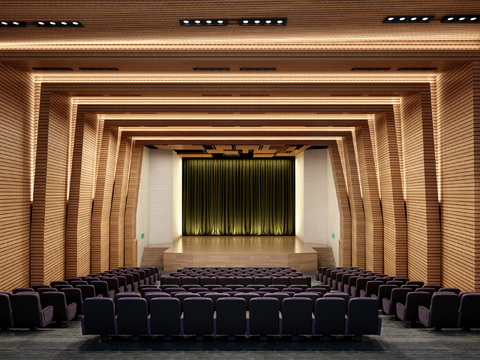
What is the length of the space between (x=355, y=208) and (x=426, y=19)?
10007 millimetres

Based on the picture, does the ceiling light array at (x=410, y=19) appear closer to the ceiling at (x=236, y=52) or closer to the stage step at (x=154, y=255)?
the ceiling at (x=236, y=52)

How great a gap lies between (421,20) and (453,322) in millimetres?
5229

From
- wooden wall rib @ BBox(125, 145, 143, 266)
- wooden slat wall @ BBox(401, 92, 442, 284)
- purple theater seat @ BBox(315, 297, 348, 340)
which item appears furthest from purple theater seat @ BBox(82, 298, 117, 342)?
wooden wall rib @ BBox(125, 145, 143, 266)

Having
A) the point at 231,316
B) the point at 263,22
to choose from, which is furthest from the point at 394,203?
the point at 231,316

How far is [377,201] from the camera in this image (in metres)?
13.7

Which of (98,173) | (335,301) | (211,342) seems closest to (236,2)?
(335,301)

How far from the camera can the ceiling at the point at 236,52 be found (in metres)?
6.50

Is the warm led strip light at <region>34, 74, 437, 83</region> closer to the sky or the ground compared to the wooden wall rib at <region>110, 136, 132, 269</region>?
closer to the sky

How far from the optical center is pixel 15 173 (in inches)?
355

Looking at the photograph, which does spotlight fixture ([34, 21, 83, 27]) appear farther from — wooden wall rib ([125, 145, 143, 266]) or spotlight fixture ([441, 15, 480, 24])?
wooden wall rib ([125, 145, 143, 266])

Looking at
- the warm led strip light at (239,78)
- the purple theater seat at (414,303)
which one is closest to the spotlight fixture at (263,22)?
the warm led strip light at (239,78)

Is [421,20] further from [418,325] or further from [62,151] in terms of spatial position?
[62,151]

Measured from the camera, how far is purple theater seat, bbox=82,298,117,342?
5766mm

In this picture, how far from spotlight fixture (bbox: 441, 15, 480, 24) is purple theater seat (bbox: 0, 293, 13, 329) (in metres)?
8.80
